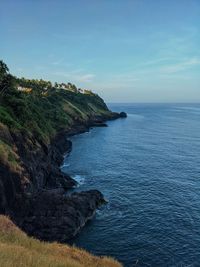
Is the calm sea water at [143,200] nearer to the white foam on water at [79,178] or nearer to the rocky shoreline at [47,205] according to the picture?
the white foam on water at [79,178]

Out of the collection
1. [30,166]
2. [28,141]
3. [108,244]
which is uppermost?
[28,141]

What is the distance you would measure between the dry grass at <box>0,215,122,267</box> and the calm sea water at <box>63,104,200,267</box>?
1538cm

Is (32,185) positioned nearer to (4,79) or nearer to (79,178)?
(79,178)

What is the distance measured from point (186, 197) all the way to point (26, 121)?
110 feet

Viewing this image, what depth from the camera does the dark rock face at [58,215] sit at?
41281mm

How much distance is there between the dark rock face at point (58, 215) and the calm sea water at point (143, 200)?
1.47 meters

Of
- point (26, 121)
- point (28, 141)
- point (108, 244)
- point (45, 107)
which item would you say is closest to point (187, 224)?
point (108, 244)

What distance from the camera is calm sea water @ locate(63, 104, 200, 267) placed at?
39031mm

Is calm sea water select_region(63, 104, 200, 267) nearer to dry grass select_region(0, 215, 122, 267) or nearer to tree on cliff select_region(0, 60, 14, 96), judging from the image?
dry grass select_region(0, 215, 122, 267)

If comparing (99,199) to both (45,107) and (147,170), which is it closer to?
Result: (147,170)

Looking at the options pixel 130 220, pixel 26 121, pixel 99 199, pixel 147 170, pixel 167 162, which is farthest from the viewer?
pixel 167 162

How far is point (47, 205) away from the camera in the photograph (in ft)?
152

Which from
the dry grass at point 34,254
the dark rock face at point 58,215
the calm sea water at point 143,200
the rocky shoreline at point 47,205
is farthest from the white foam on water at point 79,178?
the dry grass at point 34,254

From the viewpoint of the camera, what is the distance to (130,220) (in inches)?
1845
